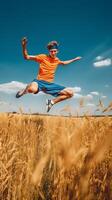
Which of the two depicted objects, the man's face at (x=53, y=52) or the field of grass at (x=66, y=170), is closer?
the field of grass at (x=66, y=170)

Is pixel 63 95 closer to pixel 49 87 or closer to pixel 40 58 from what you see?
pixel 49 87

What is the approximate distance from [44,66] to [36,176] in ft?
18.7

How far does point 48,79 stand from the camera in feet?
19.4

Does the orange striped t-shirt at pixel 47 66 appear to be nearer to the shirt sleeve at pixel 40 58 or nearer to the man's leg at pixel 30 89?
the shirt sleeve at pixel 40 58

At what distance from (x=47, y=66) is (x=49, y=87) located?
2.39ft

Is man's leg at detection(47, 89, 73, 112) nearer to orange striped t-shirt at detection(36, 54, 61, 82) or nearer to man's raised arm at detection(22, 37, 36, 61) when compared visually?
orange striped t-shirt at detection(36, 54, 61, 82)

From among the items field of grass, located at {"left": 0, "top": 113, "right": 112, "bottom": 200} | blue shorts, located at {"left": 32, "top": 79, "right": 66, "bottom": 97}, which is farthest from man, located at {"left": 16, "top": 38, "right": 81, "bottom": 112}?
field of grass, located at {"left": 0, "top": 113, "right": 112, "bottom": 200}

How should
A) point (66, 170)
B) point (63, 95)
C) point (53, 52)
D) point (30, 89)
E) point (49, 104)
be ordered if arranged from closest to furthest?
point (66, 170) → point (30, 89) → point (49, 104) → point (63, 95) → point (53, 52)

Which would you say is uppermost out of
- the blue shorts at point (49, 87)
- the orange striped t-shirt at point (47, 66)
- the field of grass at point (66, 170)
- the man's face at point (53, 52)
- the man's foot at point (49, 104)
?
the man's face at point (53, 52)

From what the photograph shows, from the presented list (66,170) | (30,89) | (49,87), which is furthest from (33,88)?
(66,170)

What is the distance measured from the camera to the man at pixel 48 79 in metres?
5.38

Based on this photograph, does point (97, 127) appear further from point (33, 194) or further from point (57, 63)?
point (57, 63)

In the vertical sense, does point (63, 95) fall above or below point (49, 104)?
above

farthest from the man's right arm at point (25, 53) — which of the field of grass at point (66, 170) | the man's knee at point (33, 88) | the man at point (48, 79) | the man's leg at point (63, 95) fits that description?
the field of grass at point (66, 170)
